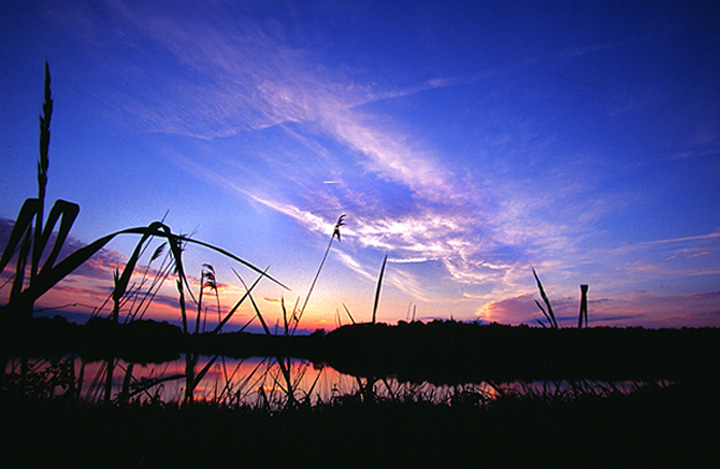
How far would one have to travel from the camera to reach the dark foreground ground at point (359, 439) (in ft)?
5.49

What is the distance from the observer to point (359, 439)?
2176 mm

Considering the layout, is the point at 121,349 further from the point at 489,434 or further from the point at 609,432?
the point at 609,432

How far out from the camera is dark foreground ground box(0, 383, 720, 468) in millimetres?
1674

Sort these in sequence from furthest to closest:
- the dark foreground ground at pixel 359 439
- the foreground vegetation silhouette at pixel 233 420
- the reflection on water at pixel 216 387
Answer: the reflection on water at pixel 216 387, the dark foreground ground at pixel 359 439, the foreground vegetation silhouette at pixel 233 420

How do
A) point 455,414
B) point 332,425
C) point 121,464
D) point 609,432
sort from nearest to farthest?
point 121,464
point 609,432
point 332,425
point 455,414

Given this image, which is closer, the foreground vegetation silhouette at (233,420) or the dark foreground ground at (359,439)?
the foreground vegetation silhouette at (233,420)

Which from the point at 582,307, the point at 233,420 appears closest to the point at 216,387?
the point at 233,420

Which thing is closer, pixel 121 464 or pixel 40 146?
pixel 40 146

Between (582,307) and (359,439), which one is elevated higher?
(582,307)

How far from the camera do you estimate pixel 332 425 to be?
96.4 inches

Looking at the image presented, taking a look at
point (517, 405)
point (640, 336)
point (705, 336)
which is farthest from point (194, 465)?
point (705, 336)

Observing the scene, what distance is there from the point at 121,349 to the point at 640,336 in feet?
92.4

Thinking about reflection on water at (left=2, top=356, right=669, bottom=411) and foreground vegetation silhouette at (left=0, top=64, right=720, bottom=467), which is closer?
foreground vegetation silhouette at (left=0, top=64, right=720, bottom=467)

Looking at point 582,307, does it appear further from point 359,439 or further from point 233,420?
point 233,420
